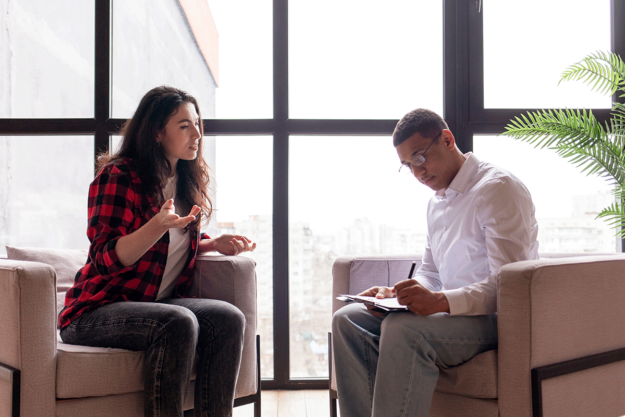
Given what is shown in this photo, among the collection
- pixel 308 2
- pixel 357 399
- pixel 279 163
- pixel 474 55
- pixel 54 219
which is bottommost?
pixel 357 399

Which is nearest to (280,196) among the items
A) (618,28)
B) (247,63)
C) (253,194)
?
(253,194)

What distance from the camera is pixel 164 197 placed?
5.45 feet

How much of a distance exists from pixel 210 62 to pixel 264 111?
0.46m

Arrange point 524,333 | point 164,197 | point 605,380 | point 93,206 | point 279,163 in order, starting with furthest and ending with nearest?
point 279,163 → point 164,197 → point 93,206 → point 605,380 → point 524,333

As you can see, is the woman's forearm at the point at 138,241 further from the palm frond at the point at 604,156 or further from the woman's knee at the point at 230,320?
the palm frond at the point at 604,156

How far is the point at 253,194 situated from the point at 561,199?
176 centimetres

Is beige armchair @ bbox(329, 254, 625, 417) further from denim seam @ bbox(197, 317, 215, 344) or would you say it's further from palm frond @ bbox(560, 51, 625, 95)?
palm frond @ bbox(560, 51, 625, 95)

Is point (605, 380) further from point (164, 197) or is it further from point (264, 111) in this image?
point (264, 111)

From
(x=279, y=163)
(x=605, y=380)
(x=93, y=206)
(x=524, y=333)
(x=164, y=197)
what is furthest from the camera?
(x=279, y=163)

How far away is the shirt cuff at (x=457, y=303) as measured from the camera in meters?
1.26

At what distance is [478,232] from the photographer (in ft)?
4.58

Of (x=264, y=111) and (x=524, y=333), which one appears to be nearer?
(x=524, y=333)

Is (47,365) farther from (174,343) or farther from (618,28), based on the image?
(618,28)

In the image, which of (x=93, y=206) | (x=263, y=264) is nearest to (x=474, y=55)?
(x=263, y=264)
